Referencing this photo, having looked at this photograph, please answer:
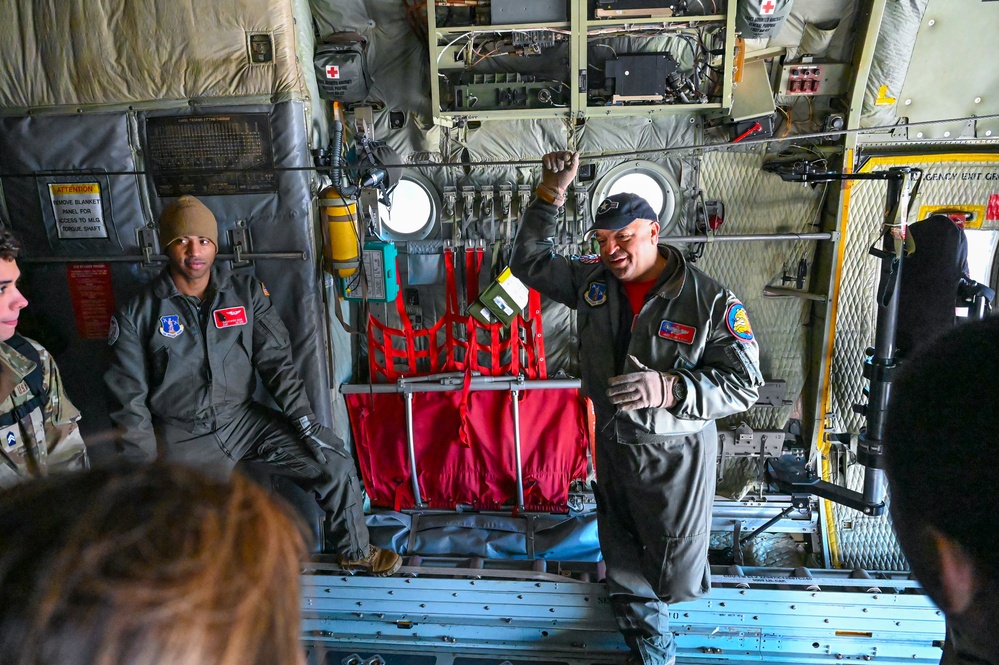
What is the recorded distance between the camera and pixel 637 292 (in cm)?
290

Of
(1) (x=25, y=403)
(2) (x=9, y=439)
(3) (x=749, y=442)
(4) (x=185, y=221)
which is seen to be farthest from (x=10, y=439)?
(3) (x=749, y=442)

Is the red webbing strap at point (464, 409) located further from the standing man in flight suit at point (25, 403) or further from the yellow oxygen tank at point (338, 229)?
the standing man in flight suit at point (25, 403)

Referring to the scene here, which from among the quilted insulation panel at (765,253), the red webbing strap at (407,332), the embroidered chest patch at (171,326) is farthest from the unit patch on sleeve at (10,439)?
the quilted insulation panel at (765,253)

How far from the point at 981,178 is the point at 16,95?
6455 millimetres

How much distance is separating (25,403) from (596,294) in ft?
8.73

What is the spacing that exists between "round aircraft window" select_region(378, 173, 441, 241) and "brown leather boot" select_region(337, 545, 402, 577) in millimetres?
2259

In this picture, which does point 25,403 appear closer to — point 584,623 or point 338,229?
point 338,229

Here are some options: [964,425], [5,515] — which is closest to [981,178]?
[964,425]

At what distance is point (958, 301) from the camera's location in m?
3.52

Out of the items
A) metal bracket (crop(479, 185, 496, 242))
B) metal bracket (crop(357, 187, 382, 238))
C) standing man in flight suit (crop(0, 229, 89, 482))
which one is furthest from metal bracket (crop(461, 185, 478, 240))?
standing man in flight suit (crop(0, 229, 89, 482))

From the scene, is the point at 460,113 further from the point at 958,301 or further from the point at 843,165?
the point at 958,301

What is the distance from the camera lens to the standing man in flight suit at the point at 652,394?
101 inches

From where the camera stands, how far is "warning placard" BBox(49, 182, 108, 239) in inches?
150

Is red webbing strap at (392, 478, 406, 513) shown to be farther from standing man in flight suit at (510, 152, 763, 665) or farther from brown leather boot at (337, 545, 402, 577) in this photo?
standing man in flight suit at (510, 152, 763, 665)
